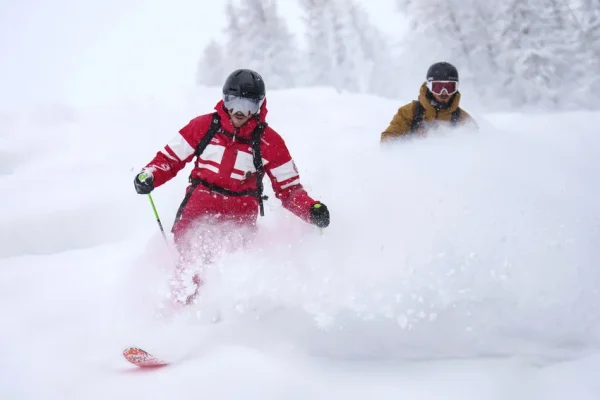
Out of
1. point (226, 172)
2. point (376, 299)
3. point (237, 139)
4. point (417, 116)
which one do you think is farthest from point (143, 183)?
point (417, 116)

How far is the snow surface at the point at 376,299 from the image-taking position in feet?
9.18

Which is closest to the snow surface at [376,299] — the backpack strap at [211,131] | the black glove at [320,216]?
the black glove at [320,216]

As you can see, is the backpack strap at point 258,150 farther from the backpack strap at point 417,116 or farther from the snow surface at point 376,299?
the backpack strap at point 417,116

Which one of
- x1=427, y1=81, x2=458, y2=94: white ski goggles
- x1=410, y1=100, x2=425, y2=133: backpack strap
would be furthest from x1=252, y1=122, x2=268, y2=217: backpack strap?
x1=427, y1=81, x2=458, y2=94: white ski goggles

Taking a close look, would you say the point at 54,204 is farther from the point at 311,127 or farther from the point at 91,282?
the point at 311,127

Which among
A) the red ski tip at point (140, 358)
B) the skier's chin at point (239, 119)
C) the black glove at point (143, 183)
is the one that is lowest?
the red ski tip at point (140, 358)

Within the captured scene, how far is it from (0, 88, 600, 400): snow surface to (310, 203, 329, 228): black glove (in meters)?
0.21

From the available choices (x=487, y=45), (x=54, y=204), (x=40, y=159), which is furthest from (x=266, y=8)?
(x=54, y=204)

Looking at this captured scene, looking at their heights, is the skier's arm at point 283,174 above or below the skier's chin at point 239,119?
below

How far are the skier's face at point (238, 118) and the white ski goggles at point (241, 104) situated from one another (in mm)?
25

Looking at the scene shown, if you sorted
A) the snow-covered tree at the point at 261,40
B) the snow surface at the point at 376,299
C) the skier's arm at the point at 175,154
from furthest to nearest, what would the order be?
1. the snow-covered tree at the point at 261,40
2. the skier's arm at the point at 175,154
3. the snow surface at the point at 376,299

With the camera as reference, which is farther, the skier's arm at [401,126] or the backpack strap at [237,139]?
the skier's arm at [401,126]

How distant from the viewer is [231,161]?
4121 millimetres

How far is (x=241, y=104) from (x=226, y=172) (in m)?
0.60
